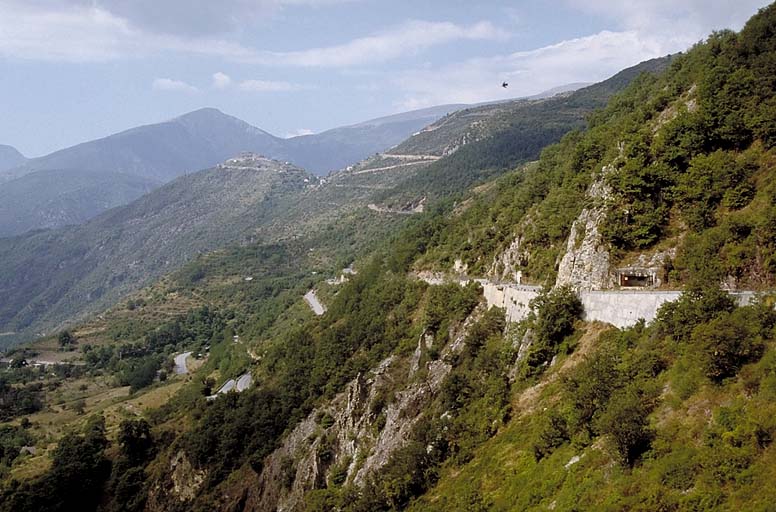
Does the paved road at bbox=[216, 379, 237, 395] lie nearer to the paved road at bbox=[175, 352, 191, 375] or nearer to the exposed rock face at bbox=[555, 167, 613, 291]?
the paved road at bbox=[175, 352, 191, 375]

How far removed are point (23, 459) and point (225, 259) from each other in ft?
315

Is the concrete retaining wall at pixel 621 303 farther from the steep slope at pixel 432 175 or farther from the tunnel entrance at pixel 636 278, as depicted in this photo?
the steep slope at pixel 432 175

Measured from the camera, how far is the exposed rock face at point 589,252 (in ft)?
83.0

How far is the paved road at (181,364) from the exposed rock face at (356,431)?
56.0m

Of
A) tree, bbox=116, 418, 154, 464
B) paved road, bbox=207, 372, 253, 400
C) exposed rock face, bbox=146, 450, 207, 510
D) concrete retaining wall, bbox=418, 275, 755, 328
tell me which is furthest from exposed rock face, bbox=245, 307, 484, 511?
paved road, bbox=207, 372, 253, 400

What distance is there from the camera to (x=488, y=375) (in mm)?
27922

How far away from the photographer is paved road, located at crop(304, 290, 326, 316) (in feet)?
254

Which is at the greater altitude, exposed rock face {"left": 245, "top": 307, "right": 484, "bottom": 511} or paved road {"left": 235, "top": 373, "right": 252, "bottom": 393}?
exposed rock face {"left": 245, "top": 307, "right": 484, "bottom": 511}

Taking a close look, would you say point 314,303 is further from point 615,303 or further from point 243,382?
point 615,303

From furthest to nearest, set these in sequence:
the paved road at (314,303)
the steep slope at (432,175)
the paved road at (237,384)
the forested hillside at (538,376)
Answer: the steep slope at (432,175)
the paved road at (314,303)
the paved road at (237,384)
the forested hillside at (538,376)

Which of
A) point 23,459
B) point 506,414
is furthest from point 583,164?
point 23,459

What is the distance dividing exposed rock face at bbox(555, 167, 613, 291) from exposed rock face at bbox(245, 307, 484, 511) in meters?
8.53

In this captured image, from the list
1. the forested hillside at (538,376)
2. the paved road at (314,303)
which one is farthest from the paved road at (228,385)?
the paved road at (314,303)

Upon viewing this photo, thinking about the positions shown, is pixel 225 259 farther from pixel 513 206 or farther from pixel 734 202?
pixel 734 202
